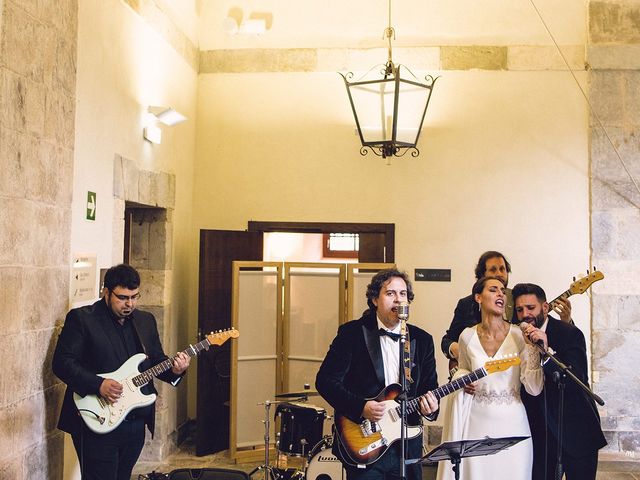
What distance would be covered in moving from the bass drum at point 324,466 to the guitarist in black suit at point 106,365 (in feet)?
3.83

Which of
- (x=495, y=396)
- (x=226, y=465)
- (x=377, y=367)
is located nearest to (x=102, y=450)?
(x=377, y=367)

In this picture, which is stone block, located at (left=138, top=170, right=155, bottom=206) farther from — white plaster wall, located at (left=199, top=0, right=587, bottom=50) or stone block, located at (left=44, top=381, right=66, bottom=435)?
white plaster wall, located at (left=199, top=0, right=587, bottom=50)

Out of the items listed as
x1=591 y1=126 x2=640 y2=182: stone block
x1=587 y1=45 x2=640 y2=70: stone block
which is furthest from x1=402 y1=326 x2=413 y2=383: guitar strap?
x1=587 y1=45 x2=640 y2=70: stone block

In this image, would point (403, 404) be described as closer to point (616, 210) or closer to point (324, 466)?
point (324, 466)

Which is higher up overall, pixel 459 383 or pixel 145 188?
pixel 145 188

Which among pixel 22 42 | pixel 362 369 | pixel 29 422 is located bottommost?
pixel 29 422

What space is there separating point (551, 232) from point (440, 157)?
1.23 metres

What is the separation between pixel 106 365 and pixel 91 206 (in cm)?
119

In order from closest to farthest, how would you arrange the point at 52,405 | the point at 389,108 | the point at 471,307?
the point at 52,405
the point at 471,307
the point at 389,108

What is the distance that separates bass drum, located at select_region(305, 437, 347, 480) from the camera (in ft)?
14.9

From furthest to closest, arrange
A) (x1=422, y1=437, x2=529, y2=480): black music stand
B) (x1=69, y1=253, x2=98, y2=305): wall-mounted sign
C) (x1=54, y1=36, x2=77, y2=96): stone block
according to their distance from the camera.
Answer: (x1=69, y1=253, x2=98, y2=305): wall-mounted sign → (x1=54, y1=36, x2=77, y2=96): stone block → (x1=422, y1=437, x2=529, y2=480): black music stand

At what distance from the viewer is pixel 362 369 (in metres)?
3.38

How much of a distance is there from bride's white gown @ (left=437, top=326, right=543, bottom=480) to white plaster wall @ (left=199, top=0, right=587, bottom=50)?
3.87 metres

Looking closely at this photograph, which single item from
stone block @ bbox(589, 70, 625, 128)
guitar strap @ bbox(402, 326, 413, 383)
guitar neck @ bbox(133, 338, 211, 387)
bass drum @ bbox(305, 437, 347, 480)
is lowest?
bass drum @ bbox(305, 437, 347, 480)
